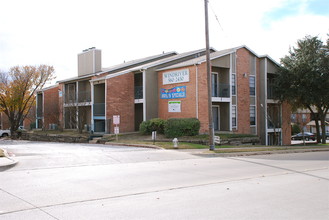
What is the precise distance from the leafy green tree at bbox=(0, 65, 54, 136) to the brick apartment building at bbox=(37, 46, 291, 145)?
9.00 metres

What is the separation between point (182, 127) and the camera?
953 inches

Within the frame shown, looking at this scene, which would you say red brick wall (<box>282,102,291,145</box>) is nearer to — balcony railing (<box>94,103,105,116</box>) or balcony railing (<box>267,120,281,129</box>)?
balcony railing (<box>267,120,281,129</box>)

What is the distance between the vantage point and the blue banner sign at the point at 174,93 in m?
26.3

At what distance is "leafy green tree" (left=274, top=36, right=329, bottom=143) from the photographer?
90.0ft

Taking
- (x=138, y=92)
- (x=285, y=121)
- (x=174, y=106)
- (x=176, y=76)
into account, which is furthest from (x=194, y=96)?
(x=285, y=121)

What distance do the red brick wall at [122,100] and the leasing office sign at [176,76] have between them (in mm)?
3180

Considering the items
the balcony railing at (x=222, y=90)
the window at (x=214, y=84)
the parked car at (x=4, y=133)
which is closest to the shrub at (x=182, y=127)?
the window at (x=214, y=84)

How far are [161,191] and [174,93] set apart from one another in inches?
759

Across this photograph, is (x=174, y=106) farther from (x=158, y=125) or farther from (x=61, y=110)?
(x=61, y=110)

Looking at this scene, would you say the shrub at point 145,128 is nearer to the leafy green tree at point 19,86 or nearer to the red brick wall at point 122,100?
the red brick wall at point 122,100

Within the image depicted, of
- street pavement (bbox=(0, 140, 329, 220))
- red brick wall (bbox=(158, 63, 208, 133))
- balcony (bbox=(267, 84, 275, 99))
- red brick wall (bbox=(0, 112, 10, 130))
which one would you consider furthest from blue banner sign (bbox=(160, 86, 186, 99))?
red brick wall (bbox=(0, 112, 10, 130))

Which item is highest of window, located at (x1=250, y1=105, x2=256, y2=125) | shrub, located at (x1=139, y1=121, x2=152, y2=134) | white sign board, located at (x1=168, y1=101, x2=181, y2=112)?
white sign board, located at (x1=168, y1=101, x2=181, y2=112)

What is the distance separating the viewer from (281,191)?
8.34 m

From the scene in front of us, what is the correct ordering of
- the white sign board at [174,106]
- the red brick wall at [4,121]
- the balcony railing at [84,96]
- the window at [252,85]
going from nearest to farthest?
the white sign board at [174,106] → the window at [252,85] → the balcony railing at [84,96] → the red brick wall at [4,121]
